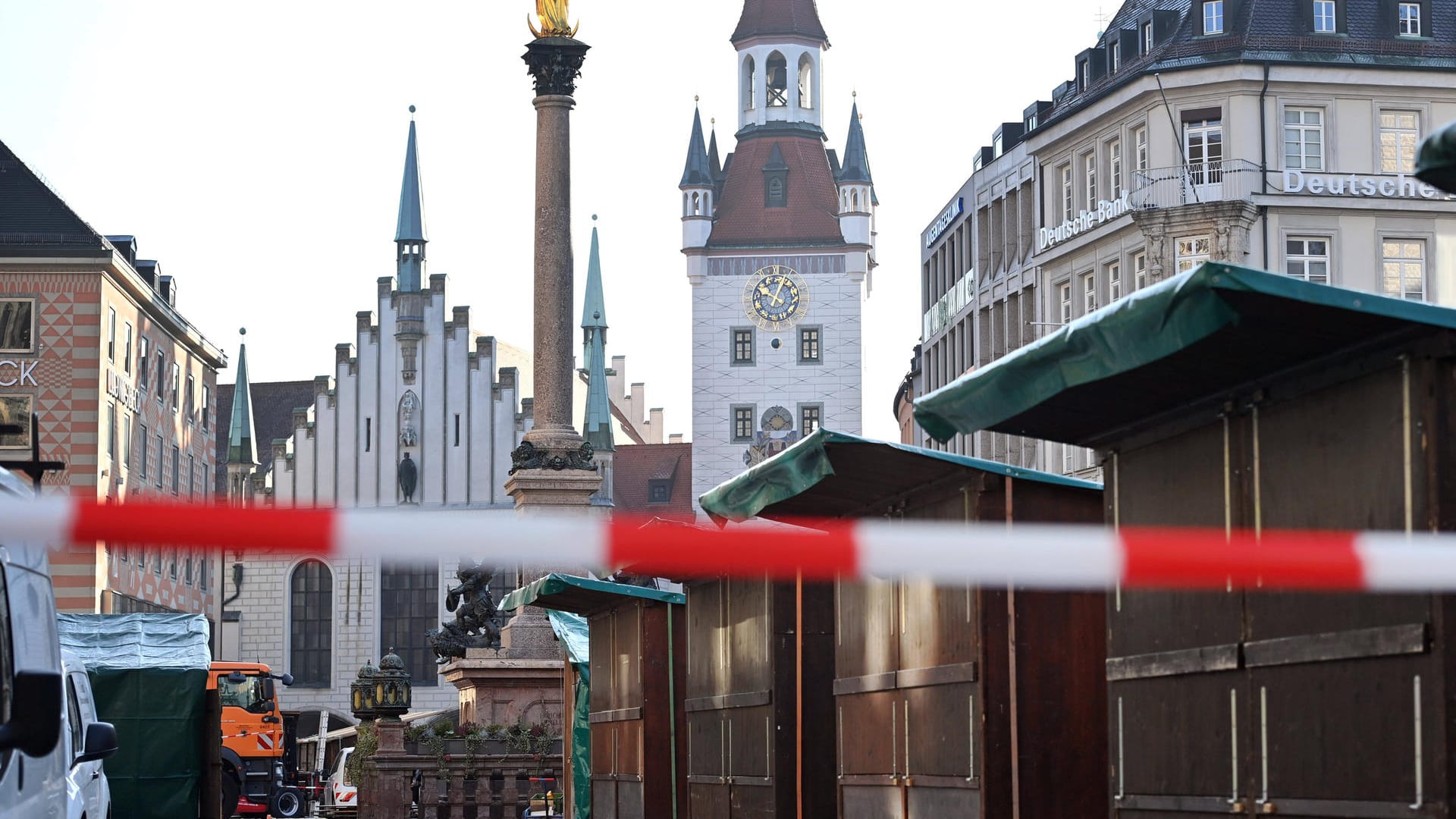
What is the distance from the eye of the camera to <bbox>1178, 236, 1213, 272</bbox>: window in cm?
5331

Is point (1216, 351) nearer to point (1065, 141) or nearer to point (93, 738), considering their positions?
point (93, 738)

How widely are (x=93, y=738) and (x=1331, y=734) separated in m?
5.23

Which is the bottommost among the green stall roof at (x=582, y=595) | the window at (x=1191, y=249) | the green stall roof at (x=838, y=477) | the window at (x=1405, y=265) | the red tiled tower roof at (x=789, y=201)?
the green stall roof at (x=582, y=595)

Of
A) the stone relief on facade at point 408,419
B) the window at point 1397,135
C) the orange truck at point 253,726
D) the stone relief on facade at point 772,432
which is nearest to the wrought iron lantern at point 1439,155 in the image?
the orange truck at point 253,726

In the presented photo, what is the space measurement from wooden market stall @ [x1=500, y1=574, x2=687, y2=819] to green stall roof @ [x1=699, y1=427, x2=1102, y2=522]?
597 cm

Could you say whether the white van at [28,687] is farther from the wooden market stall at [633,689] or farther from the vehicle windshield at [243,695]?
the vehicle windshield at [243,695]

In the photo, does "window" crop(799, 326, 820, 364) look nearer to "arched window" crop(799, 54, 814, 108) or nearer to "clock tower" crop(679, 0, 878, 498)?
"clock tower" crop(679, 0, 878, 498)

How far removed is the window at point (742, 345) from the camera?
379ft

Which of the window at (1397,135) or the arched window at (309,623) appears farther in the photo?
the arched window at (309,623)

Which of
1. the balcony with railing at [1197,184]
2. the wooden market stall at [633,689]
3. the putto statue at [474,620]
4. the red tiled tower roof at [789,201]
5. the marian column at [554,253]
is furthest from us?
the red tiled tower roof at [789,201]

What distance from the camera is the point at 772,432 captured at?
115062 mm

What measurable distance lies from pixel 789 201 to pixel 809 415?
37.8 ft

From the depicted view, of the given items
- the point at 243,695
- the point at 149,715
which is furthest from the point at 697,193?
the point at 149,715

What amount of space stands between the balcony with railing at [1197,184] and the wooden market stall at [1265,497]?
144ft
